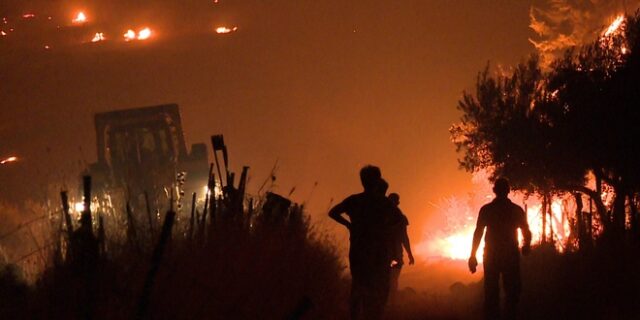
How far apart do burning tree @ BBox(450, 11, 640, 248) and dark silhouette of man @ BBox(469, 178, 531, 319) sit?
2958mm

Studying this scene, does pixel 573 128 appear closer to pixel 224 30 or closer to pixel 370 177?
pixel 370 177

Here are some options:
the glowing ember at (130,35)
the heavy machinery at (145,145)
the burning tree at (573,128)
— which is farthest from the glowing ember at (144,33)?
the burning tree at (573,128)

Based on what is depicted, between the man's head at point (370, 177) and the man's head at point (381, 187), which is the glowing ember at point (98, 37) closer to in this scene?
the man's head at point (381, 187)

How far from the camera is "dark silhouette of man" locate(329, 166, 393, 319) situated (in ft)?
26.3

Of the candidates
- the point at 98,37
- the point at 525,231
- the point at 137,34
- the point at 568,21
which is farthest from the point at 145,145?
the point at 137,34

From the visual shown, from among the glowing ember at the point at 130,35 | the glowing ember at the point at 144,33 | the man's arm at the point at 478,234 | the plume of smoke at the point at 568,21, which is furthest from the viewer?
the glowing ember at the point at 144,33

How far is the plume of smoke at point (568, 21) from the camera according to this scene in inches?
1511

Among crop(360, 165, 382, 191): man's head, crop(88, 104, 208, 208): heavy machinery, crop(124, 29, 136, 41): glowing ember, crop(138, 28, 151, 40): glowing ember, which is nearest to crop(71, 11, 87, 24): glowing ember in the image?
crop(124, 29, 136, 41): glowing ember

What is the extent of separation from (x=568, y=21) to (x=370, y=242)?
34831 millimetres

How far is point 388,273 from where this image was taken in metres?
8.09

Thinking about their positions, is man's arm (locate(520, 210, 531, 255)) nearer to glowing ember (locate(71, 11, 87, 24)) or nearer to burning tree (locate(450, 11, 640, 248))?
burning tree (locate(450, 11, 640, 248))

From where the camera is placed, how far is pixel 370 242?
8.03 metres

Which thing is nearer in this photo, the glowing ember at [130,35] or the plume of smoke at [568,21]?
the plume of smoke at [568,21]

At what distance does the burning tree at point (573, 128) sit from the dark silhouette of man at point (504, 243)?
296 cm
